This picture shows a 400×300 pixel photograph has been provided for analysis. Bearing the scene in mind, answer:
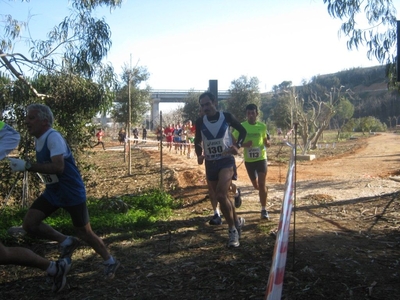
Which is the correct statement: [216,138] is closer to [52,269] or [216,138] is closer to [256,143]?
[256,143]

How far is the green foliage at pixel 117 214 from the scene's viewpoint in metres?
6.04

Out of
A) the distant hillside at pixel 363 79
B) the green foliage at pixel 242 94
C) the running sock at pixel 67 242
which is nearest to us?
the running sock at pixel 67 242

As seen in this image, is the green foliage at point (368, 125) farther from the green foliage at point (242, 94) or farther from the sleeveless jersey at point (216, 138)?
the sleeveless jersey at point (216, 138)

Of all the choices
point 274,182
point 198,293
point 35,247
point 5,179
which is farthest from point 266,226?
point 274,182

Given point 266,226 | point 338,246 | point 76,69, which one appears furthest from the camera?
point 76,69

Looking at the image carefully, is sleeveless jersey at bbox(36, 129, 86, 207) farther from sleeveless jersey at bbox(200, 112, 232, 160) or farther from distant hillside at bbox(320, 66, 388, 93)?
distant hillside at bbox(320, 66, 388, 93)

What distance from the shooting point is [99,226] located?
6027 mm

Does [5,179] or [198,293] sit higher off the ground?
[5,179]

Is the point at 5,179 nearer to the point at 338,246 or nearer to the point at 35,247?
the point at 35,247

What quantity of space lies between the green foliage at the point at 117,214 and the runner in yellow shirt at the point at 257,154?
5.23 feet

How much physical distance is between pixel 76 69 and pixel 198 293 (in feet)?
22.5

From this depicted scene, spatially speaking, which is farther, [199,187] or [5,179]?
[199,187]

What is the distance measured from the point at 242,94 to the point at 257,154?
26318mm

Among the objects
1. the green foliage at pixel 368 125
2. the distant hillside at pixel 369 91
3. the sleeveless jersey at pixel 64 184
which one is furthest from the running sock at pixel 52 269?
the distant hillside at pixel 369 91
